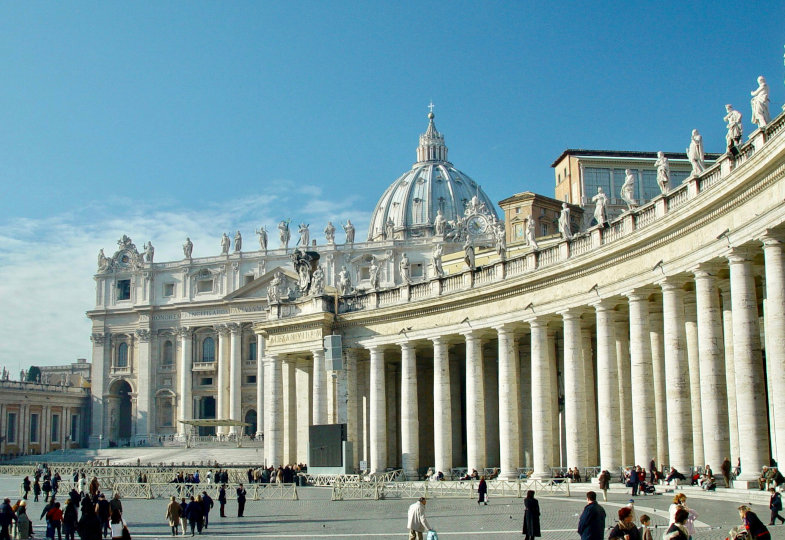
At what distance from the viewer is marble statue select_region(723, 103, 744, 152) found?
32969 millimetres

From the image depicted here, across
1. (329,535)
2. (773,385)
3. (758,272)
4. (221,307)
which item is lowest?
(329,535)

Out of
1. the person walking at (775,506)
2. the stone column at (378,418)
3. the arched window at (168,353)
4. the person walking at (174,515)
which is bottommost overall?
the person walking at (174,515)

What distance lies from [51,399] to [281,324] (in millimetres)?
94932

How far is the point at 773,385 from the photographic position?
30.5m

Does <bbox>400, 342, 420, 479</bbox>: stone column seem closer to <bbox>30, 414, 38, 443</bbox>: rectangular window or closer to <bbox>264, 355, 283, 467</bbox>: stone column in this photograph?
<bbox>264, 355, 283, 467</bbox>: stone column

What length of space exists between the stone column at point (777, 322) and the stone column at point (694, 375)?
24.8ft

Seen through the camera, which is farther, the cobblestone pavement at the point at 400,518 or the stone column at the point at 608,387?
the stone column at the point at 608,387

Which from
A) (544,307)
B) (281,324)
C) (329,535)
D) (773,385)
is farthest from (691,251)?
(281,324)

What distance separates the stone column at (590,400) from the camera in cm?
4666

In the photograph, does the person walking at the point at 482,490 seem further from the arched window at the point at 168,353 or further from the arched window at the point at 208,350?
the arched window at the point at 168,353

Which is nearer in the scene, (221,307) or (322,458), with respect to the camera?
(322,458)

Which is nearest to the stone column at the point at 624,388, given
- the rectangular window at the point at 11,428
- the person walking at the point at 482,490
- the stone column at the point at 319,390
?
the person walking at the point at 482,490

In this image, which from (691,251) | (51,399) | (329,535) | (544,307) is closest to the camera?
(329,535)

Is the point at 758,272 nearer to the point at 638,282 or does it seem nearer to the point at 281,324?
the point at 638,282
